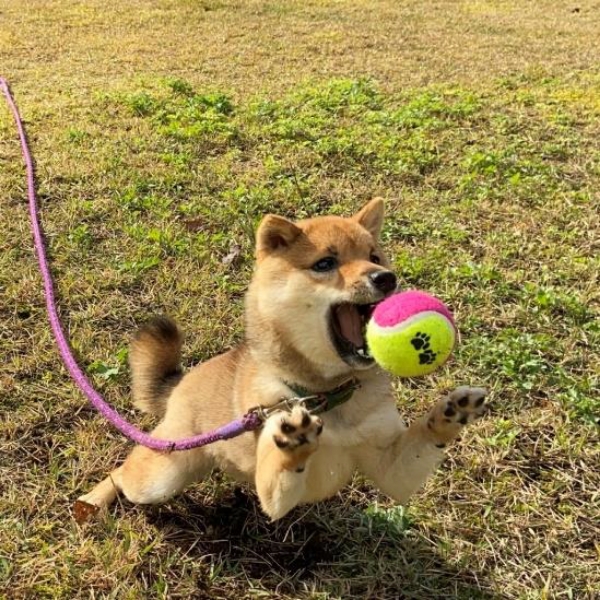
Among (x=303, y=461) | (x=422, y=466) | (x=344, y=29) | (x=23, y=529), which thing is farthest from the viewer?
(x=344, y=29)

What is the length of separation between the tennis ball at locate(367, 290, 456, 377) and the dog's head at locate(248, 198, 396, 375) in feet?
0.58

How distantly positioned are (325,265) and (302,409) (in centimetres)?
66

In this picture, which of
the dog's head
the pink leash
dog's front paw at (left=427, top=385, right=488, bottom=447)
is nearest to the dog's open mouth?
the dog's head

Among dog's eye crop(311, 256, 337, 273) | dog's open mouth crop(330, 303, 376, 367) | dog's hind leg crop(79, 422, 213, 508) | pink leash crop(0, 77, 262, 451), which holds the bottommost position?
dog's hind leg crop(79, 422, 213, 508)

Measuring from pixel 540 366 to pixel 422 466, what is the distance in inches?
56.2

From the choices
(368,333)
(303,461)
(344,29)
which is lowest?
(344,29)

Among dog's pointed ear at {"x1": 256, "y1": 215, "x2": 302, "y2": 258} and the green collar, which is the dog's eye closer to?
dog's pointed ear at {"x1": 256, "y1": 215, "x2": 302, "y2": 258}

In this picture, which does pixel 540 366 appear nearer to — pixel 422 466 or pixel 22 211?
pixel 422 466

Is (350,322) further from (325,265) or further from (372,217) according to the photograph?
(372,217)

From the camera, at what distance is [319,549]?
113 inches

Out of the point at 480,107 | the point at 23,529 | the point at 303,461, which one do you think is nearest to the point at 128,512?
the point at 23,529

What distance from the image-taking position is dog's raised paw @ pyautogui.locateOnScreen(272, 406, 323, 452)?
2148 millimetres

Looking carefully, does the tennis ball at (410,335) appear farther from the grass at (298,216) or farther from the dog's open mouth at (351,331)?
the grass at (298,216)

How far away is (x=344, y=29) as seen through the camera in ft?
37.7
